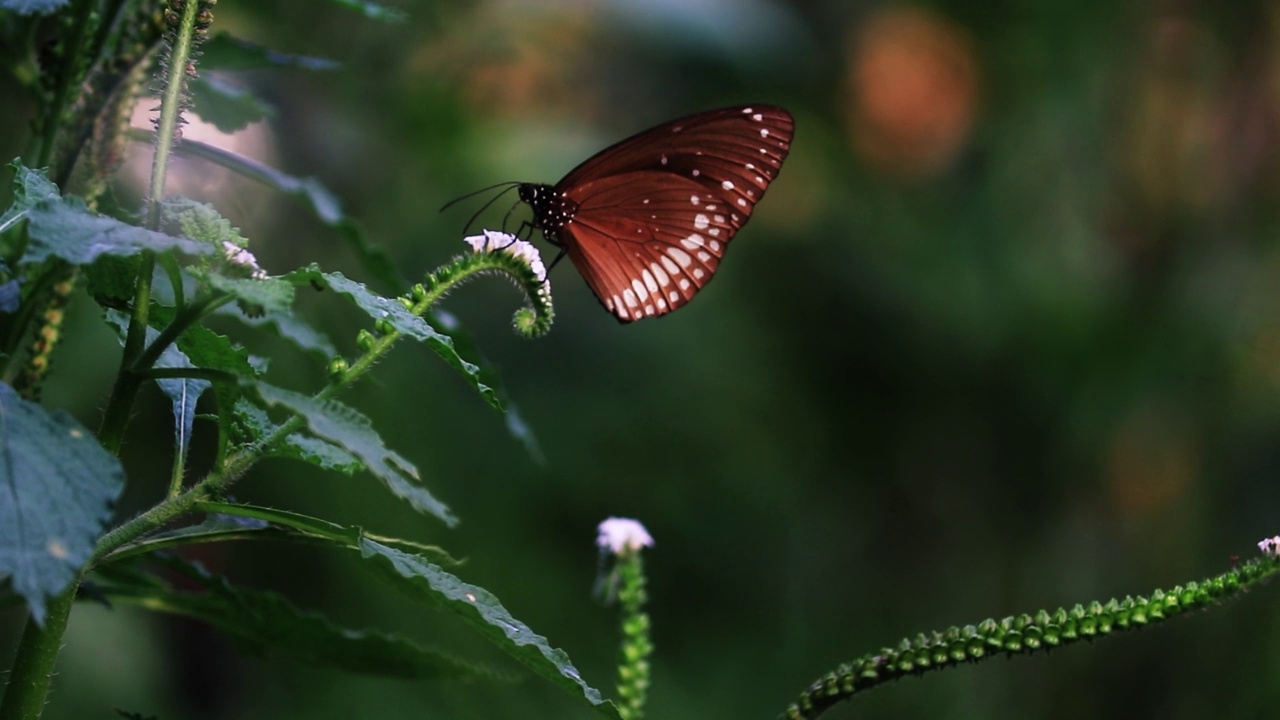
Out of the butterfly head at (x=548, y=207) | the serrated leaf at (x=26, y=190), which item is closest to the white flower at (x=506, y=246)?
the serrated leaf at (x=26, y=190)

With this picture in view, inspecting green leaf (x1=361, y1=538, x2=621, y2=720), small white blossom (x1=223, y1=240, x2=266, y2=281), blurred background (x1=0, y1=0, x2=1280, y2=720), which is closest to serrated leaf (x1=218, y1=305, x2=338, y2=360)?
small white blossom (x1=223, y1=240, x2=266, y2=281)

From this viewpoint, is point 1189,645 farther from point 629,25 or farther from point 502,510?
point 629,25

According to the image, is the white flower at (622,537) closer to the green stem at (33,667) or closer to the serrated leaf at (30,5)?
the green stem at (33,667)

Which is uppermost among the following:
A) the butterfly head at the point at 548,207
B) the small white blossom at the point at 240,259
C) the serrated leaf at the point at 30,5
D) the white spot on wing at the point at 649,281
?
the butterfly head at the point at 548,207

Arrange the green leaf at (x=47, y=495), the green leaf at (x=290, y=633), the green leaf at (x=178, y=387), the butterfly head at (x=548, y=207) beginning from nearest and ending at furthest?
the green leaf at (x=47, y=495) → the green leaf at (x=178, y=387) → the green leaf at (x=290, y=633) → the butterfly head at (x=548, y=207)

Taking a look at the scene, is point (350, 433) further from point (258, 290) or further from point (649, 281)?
point (649, 281)

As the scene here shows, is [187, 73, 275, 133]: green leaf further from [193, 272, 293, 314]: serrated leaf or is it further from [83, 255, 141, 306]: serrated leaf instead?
[193, 272, 293, 314]: serrated leaf

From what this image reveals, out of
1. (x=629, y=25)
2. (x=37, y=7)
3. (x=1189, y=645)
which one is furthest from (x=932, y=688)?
(x=37, y=7)

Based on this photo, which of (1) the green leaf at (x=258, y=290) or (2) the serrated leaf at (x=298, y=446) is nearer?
(1) the green leaf at (x=258, y=290)
